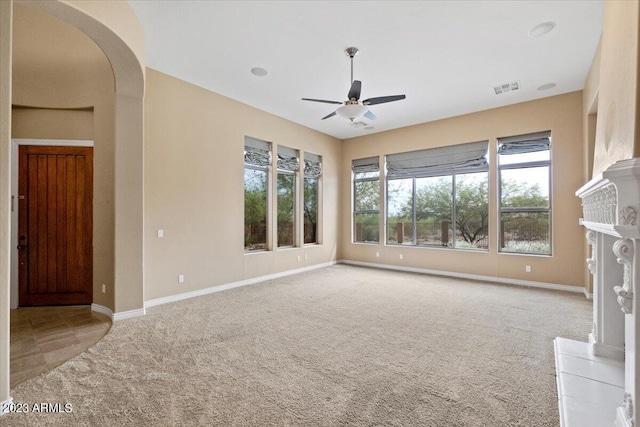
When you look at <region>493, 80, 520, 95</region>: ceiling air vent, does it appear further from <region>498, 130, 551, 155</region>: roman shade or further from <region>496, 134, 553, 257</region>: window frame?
<region>496, 134, 553, 257</region>: window frame

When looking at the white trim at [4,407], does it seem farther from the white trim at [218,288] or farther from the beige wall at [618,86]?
the beige wall at [618,86]

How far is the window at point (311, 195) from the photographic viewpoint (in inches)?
296

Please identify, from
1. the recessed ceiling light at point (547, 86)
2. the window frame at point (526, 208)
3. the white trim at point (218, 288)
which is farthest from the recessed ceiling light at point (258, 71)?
the window frame at point (526, 208)

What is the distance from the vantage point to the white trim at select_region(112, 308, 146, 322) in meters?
3.80

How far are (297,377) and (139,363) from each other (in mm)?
1459

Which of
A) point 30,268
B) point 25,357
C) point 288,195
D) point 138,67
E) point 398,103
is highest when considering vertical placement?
point 398,103

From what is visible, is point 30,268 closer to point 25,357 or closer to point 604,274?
point 25,357

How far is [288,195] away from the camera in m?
7.07

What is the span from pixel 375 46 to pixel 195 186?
3498mm

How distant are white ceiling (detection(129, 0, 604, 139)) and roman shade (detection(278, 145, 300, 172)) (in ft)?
4.64

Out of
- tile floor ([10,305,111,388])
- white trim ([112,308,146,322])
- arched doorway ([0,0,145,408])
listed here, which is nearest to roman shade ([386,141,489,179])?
arched doorway ([0,0,145,408])

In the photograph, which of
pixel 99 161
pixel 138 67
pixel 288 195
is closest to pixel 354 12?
pixel 138 67

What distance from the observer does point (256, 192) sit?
629 cm

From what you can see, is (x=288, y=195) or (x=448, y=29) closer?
(x=448, y=29)
